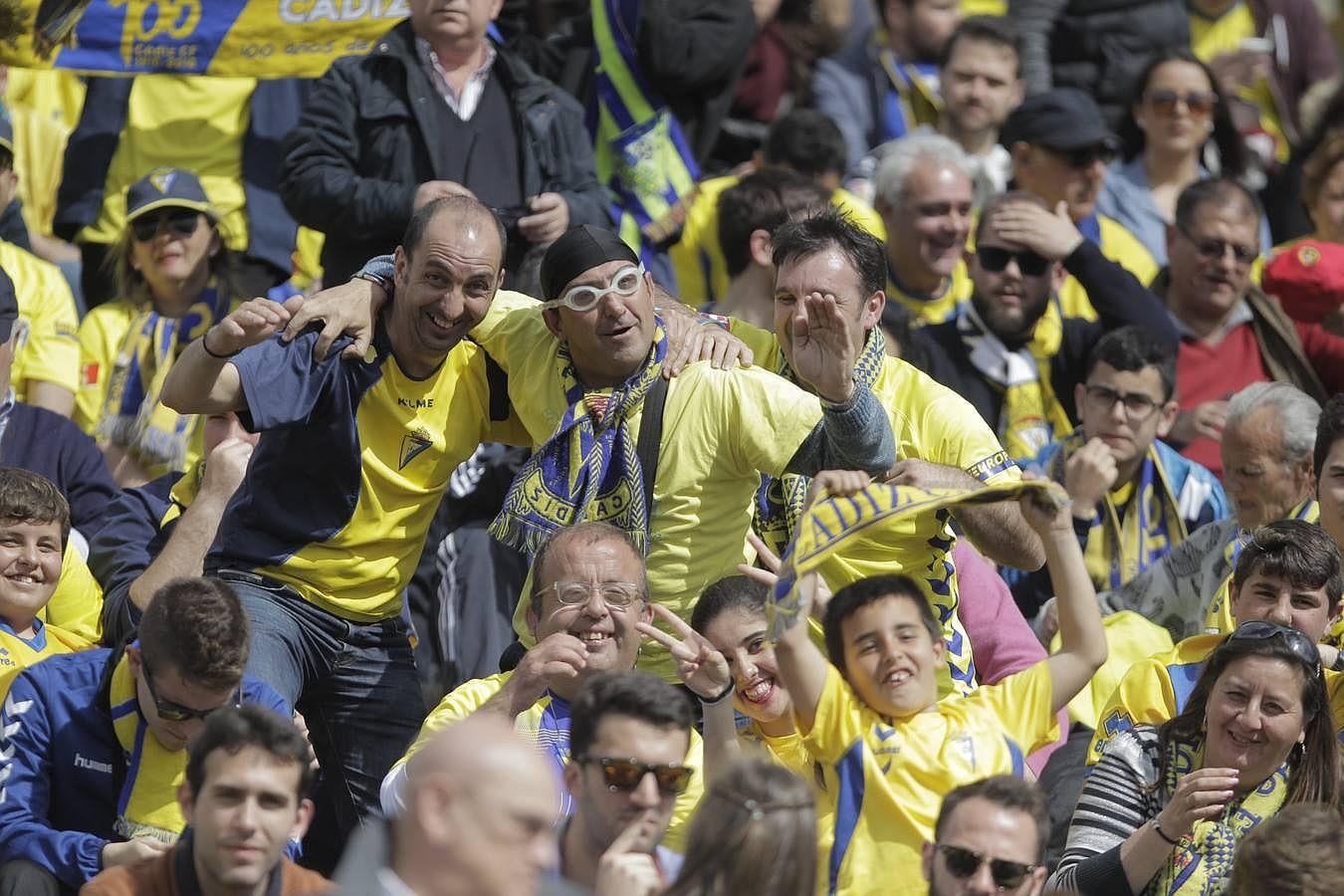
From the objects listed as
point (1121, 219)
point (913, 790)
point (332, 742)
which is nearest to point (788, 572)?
point (913, 790)

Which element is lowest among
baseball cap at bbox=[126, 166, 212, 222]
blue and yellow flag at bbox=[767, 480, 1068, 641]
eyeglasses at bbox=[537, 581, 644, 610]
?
eyeglasses at bbox=[537, 581, 644, 610]

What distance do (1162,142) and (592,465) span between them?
5.11 m

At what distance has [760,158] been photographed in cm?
1030

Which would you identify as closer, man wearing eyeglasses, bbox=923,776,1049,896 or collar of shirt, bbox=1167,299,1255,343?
man wearing eyeglasses, bbox=923,776,1049,896

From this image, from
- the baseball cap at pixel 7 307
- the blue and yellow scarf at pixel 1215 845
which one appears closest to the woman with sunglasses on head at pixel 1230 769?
the blue and yellow scarf at pixel 1215 845

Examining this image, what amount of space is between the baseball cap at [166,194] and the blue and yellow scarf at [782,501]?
10.2 feet

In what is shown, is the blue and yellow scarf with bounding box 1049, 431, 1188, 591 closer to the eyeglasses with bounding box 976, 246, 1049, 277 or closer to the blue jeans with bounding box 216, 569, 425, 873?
the eyeglasses with bounding box 976, 246, 1049, 277

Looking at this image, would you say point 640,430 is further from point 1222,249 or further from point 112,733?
point 1222,249

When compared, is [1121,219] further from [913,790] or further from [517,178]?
[913,790]

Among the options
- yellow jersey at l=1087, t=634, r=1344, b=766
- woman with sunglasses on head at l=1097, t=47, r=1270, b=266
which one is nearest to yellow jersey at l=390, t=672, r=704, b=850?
yellow jersey at l=1087, t=634, r=1344, b=766

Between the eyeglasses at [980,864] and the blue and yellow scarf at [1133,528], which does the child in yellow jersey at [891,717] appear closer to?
the eyeglasses at [980,864]

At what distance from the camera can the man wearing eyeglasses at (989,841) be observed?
5.08 metres

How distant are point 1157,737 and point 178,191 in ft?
15.7

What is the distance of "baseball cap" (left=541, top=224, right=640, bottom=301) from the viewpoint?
667 centimetres
